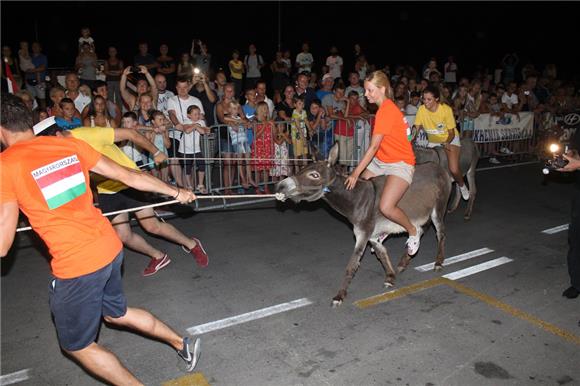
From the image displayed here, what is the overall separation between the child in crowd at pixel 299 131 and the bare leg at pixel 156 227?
13.1 feet

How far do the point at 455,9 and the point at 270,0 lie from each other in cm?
1024

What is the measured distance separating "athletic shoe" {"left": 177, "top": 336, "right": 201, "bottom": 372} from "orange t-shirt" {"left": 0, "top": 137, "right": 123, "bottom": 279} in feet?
3.57

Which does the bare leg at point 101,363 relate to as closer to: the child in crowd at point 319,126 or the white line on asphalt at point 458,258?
the white line on asphalt at point 458,258

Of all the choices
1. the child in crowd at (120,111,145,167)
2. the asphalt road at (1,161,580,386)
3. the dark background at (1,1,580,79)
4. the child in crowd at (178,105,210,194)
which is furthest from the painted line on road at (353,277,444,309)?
the dark background at (1,1,580,79)

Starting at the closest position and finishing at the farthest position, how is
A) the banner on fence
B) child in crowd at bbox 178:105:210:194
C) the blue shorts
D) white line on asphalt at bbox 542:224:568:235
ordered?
the blue shorts < white line on asphalt at bbox 542:224:568:235 < child in crowd at bbox 178:105:210:194 < the banner on fence

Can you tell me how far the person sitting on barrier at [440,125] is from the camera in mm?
8008

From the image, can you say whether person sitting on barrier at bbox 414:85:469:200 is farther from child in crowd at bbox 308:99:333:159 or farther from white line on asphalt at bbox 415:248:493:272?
child in crowd at bbox 308:99:333:159

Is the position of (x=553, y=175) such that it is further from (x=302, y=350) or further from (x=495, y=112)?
(x=302, y=350)

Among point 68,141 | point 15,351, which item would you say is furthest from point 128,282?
point 68,141

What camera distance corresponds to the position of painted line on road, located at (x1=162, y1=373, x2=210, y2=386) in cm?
414

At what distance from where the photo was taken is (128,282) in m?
6.11

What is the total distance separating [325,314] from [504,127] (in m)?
10.0

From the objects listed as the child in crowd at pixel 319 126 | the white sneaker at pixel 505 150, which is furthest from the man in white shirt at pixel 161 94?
the white sneaker at pixel 505 150

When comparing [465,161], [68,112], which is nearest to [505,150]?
[465,161]
